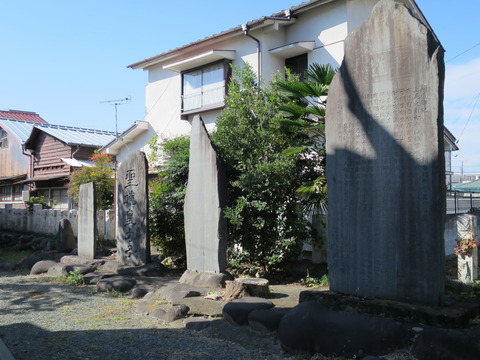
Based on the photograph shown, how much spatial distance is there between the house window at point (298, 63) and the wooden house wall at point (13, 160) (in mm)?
19082

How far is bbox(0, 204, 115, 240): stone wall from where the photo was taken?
15.6m

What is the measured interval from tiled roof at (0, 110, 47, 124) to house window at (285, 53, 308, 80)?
71.9 ft

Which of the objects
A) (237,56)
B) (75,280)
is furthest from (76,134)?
(75,280)

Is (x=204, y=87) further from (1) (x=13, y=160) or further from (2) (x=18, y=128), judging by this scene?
(1) (x=13, y=160)

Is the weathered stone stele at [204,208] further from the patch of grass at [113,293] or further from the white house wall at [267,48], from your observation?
the white house wall at [267,48]

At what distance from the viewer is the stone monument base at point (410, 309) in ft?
13.8

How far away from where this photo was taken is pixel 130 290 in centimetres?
859

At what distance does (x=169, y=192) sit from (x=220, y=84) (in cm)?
741

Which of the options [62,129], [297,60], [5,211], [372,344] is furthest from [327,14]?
[62,129]

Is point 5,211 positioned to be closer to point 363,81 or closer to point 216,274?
point 216,274

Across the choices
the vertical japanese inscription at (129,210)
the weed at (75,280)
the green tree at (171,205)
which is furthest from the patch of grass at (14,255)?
the green tree at (171,205)

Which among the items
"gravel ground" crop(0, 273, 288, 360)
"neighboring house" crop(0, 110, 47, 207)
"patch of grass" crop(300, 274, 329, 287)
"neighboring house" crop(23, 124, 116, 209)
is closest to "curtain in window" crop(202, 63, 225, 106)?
"neighboring house" crop(23, 124, 116, 209)

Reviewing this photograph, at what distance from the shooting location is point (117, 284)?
855 centimetres

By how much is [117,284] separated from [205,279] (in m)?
1.81
